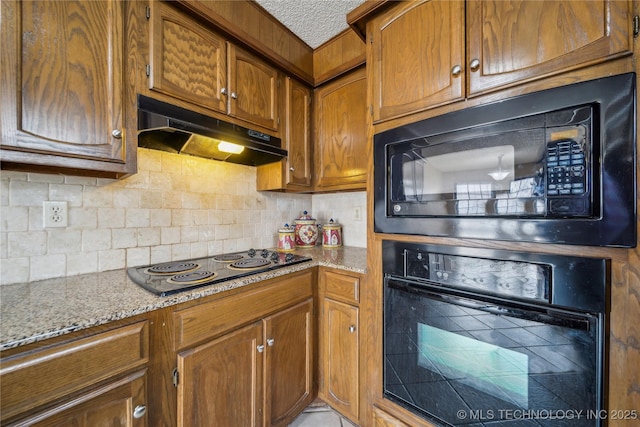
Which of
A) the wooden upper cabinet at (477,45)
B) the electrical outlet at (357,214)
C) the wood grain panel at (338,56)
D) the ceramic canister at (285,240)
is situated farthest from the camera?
the electrical outlet at (357,214)

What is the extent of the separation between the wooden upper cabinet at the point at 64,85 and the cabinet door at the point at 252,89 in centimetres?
50

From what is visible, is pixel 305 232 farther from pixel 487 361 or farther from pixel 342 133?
pixel 487 361

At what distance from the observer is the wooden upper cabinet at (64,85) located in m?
0.76

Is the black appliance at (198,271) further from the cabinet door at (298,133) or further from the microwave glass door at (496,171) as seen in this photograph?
the microwave glass door at (496,171)

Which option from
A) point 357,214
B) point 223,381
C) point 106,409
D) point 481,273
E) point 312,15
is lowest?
point 223,381

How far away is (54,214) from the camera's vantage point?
103 centimetres

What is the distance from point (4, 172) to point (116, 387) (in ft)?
3.10

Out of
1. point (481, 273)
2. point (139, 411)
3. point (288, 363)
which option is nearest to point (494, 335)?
point (481, 273)

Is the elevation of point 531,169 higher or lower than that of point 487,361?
higher

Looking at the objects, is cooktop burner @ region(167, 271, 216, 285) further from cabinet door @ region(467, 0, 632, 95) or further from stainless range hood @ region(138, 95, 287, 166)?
cabinet door @ region(467, 0, 632, 95)

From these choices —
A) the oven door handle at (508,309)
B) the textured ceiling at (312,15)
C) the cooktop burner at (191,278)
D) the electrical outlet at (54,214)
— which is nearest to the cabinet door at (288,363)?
the cooktop burner at (191,278)

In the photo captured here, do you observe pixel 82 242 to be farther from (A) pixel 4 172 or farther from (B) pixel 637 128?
(B) pixel 637 128

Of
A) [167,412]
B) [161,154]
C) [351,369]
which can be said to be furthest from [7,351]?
[351,369]

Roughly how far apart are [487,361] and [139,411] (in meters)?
1.20
